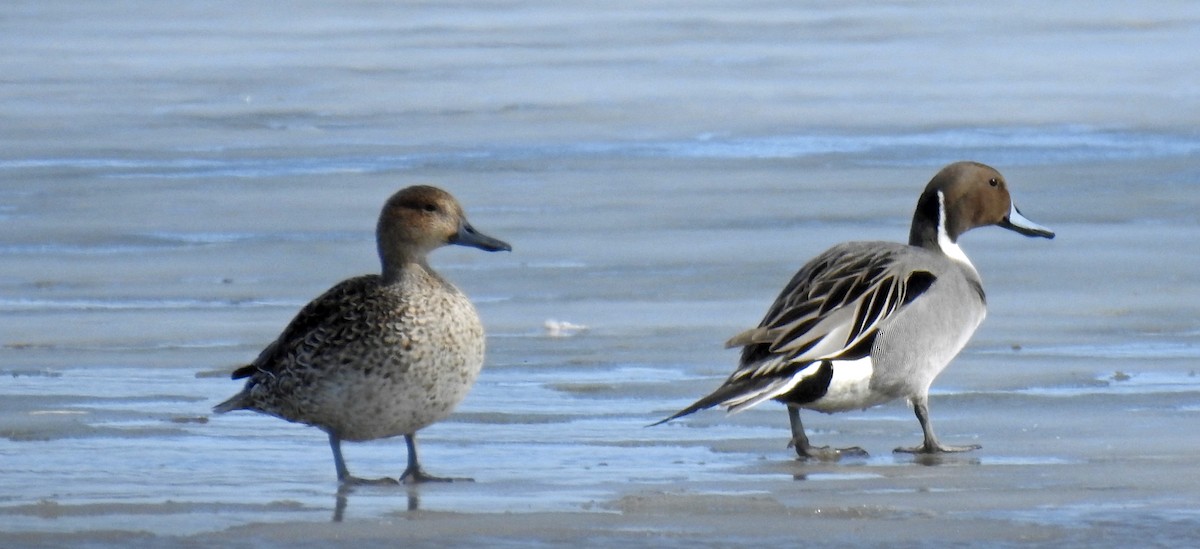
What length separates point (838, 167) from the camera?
13.2m

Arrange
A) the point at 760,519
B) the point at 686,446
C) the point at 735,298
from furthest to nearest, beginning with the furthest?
the point at 735,298 → the point at 686,446 → the point at 760,519

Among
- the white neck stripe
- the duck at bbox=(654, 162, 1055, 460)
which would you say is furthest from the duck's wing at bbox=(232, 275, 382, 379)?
the white neck stripe

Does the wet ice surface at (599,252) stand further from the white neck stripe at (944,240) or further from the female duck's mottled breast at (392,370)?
the white neck stripe at (944,240)

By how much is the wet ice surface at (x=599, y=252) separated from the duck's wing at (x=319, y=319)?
28 cm

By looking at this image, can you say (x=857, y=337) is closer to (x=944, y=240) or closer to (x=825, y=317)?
(x=825, y=317)

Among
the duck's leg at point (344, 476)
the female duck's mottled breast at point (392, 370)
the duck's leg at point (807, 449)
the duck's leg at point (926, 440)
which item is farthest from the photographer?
the duck's leg at point (926, 440)

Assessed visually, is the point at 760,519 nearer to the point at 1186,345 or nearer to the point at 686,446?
the point at 686,446

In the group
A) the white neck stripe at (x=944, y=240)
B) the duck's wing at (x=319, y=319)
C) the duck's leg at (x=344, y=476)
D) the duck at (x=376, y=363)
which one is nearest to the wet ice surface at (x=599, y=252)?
A: the duck's leg at (x=344, y=476)

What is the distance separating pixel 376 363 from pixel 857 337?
1427 millimetres

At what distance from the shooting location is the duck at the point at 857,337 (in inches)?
256

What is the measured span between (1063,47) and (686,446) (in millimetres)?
12602

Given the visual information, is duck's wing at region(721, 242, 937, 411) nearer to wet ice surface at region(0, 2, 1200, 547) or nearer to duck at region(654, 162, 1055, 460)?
duck at region(654, 162, 1055, 460)

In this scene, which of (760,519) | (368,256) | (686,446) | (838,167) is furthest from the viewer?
(838,167)

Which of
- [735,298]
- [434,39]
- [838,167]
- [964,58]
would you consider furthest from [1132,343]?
[434,39]
